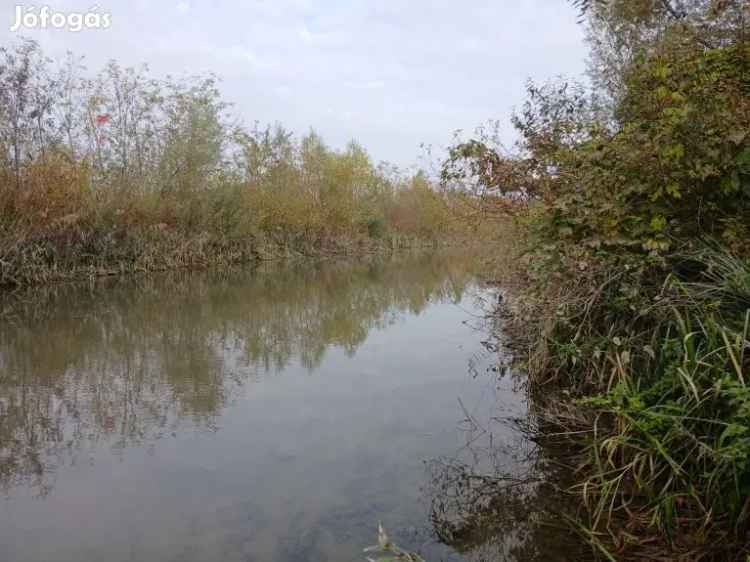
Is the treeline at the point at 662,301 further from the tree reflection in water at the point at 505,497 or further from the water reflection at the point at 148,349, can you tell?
the water reflection at the point at 148,349

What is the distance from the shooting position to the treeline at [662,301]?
9.24 ft

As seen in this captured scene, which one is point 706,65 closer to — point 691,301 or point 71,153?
point 691,301

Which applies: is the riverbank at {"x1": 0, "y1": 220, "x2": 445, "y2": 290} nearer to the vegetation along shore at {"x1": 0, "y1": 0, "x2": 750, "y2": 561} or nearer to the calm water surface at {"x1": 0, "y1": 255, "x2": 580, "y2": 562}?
the calm water surface at {"x1": 0, "y1": 255, "x2": 580, "y2": 562}

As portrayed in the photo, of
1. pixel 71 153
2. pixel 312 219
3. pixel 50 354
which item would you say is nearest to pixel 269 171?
pixel 312 219

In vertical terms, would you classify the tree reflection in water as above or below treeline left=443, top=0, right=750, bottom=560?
below

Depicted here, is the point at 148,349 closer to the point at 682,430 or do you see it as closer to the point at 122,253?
the point at 682,430

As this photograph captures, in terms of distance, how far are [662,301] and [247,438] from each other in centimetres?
340

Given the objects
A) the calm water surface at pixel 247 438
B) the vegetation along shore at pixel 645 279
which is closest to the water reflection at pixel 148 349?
the calm water surface at pixel 247 438

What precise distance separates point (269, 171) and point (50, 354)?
809 inches

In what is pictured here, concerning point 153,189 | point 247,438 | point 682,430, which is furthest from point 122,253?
point 682,430

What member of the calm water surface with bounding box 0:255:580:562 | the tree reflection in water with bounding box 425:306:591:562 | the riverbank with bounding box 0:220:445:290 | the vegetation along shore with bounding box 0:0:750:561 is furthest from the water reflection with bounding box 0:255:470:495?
the vegetation along shore with bounding box 0:0:750:561

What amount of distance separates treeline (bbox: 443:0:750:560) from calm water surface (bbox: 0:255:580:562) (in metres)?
0.70

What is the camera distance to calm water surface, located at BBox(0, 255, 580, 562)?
3.21 m

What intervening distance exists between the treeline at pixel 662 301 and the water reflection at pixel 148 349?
131 inches
